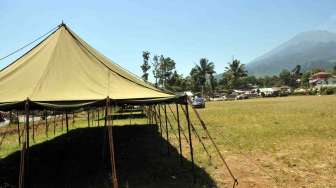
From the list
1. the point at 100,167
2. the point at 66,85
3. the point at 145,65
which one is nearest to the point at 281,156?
the point at 100,167

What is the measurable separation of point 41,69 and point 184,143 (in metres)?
6.31

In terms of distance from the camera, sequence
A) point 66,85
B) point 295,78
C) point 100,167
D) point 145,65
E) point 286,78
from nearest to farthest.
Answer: point 66,85
point 100,167
point 145,65
point 295,78
point 286,78

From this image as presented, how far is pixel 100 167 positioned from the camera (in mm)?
9188

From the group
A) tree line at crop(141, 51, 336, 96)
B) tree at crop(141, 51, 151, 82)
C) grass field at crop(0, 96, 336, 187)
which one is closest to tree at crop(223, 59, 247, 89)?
tree line at crop(141, 51, 336, 96)

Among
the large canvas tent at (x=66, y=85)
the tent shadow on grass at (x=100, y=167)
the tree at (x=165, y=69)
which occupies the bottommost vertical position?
the tent shadow on grass at (x=100, y=167)

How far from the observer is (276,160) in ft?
31.0

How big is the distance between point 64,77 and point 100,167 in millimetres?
2657

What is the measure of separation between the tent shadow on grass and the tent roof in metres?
1.93

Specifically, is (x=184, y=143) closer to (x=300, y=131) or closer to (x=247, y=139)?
(x=247, y=139)

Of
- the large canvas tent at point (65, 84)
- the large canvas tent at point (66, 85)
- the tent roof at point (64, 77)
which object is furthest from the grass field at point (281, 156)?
the tent roof at point (64, 77)

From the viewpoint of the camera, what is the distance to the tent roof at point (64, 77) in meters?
7.09

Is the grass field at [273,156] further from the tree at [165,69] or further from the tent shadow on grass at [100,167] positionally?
the tree at [165,69]

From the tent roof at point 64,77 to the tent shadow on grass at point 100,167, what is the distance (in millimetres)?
1932

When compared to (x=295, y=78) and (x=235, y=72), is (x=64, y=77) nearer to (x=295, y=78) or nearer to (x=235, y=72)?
(x=235, y=72)
